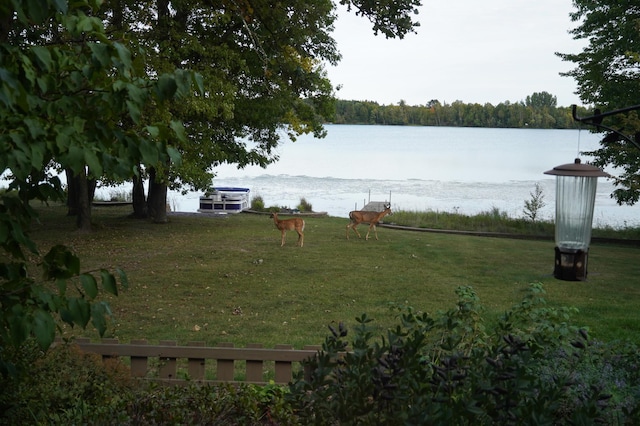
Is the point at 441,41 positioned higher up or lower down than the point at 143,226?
higher up

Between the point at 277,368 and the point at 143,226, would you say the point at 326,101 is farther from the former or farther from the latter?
the point at 277,368

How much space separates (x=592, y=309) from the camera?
32.6 feet

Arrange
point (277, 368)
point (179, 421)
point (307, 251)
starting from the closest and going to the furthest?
point (179, 421)
point (277, 368)
point (307, 251)

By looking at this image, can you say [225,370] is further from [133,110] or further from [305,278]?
[305,278]

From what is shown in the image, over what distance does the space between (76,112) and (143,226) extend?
54.3ft

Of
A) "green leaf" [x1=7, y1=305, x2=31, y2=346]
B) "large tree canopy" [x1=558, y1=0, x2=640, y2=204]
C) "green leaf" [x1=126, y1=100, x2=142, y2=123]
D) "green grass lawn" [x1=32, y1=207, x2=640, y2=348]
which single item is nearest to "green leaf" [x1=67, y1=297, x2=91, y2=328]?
"green leaf" [x1=7, y1=305, x2=31, y2=346]

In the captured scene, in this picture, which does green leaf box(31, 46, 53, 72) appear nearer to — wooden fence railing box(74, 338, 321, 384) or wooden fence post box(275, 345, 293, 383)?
wooden fence railing box(74, 338, 321, 384)

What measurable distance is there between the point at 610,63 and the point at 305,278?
532 inches

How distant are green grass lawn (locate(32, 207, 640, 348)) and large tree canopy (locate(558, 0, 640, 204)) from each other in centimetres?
314

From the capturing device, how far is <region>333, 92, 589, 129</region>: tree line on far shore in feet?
204

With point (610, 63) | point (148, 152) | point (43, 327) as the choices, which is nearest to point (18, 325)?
point (43, 327)

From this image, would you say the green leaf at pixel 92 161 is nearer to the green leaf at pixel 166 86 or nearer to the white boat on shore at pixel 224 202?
the green leaf at pixel 166 86

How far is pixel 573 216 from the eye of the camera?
8.53 m

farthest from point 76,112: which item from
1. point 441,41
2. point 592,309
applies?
point 441,41
